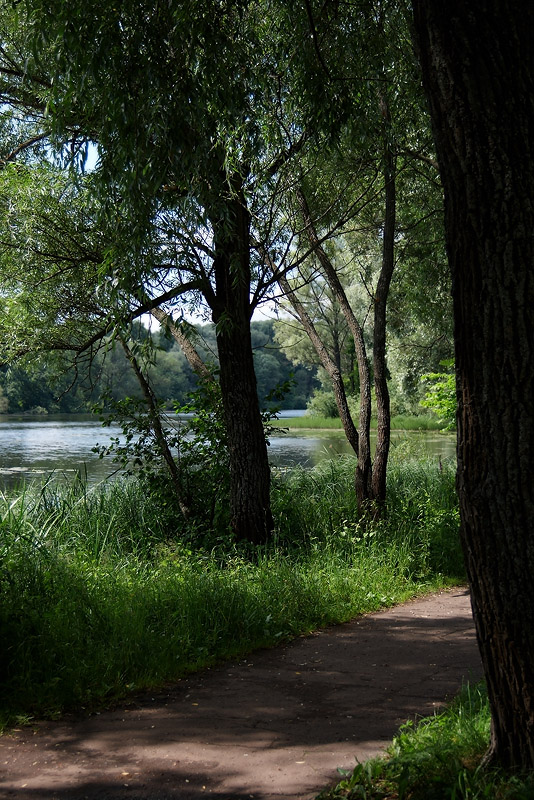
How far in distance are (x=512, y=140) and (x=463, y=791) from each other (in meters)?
2.44

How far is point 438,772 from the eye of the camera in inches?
127

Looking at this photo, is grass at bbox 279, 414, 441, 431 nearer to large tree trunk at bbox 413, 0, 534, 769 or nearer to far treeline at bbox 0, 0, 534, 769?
far treeline at bbox 0, 0, 534, 769

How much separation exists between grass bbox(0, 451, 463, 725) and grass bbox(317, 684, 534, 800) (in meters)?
2.07

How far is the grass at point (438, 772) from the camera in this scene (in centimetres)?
296

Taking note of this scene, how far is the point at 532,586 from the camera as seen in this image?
308 cm

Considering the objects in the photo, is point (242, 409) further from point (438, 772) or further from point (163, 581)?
point (438, 772)

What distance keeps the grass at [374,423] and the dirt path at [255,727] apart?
24.7 meters

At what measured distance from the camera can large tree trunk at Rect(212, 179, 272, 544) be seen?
28.5ft

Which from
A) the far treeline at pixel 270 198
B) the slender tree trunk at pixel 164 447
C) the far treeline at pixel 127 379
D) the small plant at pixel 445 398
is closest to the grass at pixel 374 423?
the far treeline at pixel 127 379

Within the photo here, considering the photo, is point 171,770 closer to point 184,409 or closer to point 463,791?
point 463,791

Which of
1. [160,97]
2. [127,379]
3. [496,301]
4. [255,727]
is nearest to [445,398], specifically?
[160,97]

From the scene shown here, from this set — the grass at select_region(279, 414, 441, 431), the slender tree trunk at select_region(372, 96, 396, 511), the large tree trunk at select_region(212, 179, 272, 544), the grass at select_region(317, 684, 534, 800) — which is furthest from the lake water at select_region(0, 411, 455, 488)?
the grass at select_region(317, 684, 534, 800)

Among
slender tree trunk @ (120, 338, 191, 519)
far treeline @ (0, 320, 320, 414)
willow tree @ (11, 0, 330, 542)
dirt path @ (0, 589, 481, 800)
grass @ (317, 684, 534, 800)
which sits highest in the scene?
willow tree @ (11, 0, 330, 542)

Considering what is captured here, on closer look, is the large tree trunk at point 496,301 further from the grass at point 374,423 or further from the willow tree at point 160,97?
the grass at point 374,423
